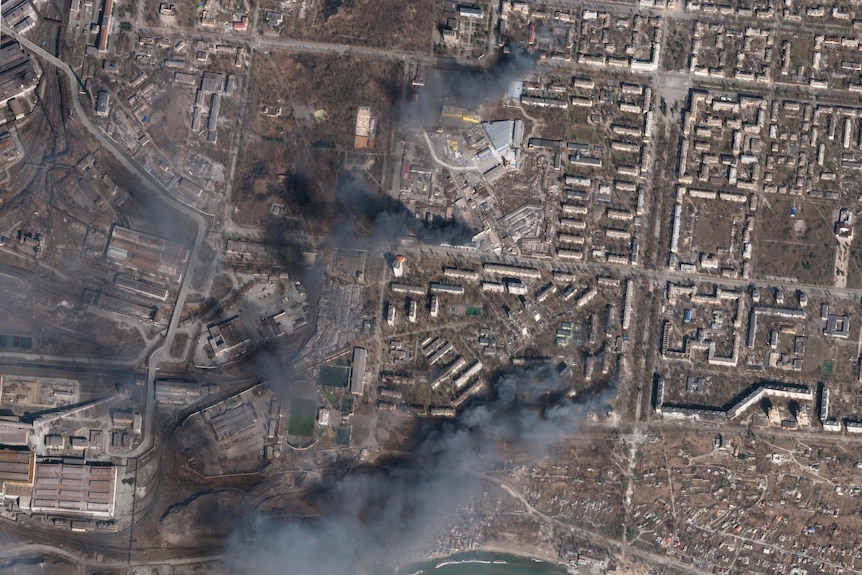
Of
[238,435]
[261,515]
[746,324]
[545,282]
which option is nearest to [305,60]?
[545,282]

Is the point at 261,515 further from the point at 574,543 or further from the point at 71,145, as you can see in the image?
the point at 71,145

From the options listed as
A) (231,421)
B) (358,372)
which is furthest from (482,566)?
(231,421)

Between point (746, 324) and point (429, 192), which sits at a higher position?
point (429, 192)

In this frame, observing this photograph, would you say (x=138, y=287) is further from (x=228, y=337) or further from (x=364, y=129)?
(x=364, y=129)

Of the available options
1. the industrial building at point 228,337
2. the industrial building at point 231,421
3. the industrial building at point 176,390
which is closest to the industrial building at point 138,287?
the industrial building at point 228,337

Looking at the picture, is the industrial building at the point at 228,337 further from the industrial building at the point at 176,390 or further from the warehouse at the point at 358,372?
the warehouse at the point at 358,372

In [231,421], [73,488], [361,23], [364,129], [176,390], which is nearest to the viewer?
[73,488]
